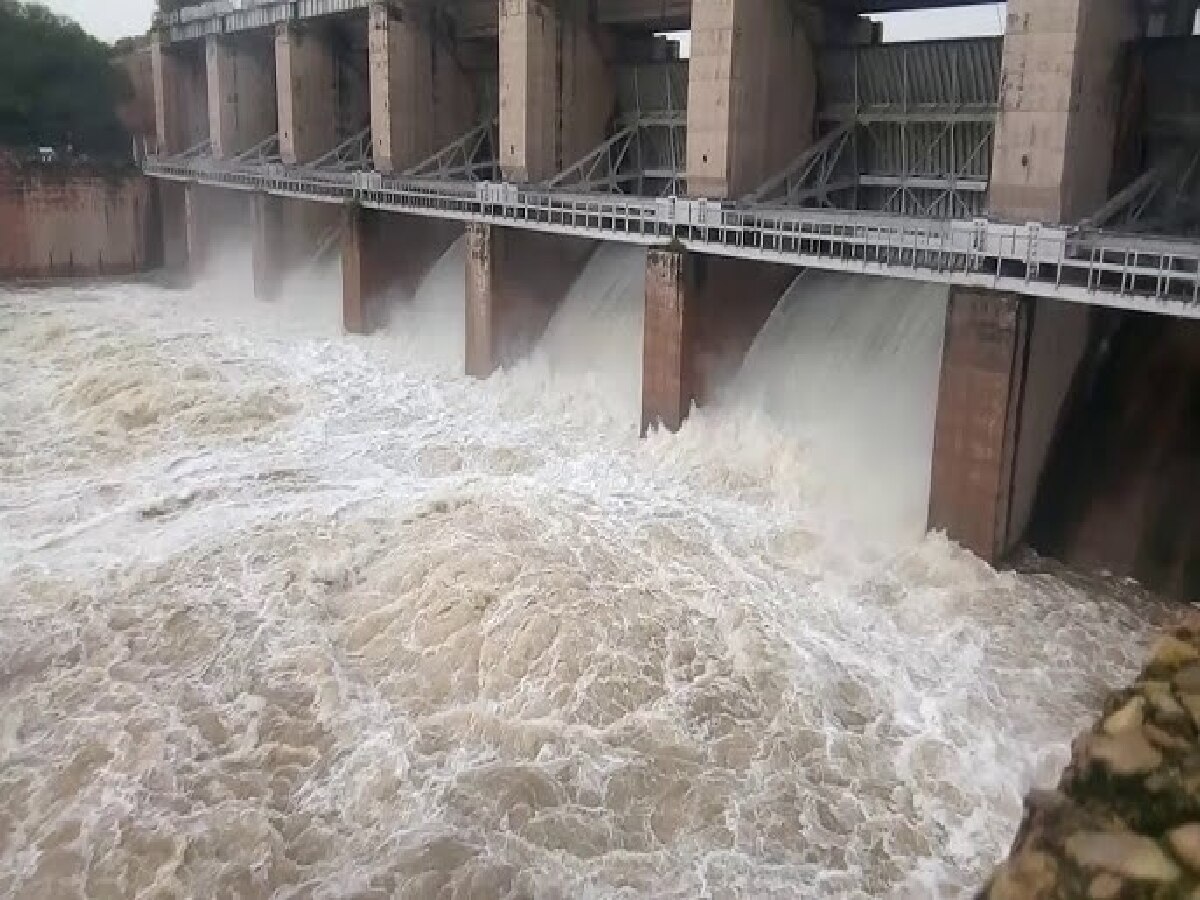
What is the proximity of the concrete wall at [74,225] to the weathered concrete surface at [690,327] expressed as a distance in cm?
1986

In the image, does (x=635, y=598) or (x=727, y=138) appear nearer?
(x=635, y=598)

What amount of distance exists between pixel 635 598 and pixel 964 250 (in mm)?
4966

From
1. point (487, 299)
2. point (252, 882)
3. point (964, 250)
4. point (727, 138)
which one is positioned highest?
point (727, 138)

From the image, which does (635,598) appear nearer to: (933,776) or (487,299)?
(933,776)

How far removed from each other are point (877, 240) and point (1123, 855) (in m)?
9.19

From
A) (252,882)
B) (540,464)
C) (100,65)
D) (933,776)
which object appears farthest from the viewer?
(100,65)

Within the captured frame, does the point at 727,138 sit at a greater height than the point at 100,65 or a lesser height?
lesser

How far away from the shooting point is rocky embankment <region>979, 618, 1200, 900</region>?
361cm

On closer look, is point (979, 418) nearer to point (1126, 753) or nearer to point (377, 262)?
point (1126, 753)

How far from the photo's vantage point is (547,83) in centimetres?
1806

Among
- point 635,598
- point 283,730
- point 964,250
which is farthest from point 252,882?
point 964,250

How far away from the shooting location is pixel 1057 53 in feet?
35.8

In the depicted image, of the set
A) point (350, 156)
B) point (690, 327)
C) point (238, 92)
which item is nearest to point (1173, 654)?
point (690, 327)

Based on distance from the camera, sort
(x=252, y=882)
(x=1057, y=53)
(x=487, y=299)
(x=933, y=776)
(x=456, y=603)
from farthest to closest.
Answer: (x=487, y=299) < (x=1057, y=53) < (x=456, y=603) < (x=933, y=776) < (x=252, y=882)
